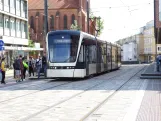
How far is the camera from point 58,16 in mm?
95750

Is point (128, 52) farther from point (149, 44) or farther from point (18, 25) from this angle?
point (18, 25)

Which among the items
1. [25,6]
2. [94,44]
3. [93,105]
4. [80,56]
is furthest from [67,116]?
[25,6]

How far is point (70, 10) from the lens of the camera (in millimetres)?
94562

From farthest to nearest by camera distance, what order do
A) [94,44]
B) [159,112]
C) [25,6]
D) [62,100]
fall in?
[25,6] → [94,44] → [62,100] → [159,112]

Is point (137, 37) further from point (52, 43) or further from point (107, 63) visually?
point (52, 43)

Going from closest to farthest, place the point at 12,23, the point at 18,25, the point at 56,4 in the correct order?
1. the point at 12,23
2. the point at 18,25
3. the point at 56,4

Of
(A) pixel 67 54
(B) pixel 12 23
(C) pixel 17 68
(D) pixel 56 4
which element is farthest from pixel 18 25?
(A) pixel 67 54

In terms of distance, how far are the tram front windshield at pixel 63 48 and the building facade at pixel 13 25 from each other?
27.2 meters

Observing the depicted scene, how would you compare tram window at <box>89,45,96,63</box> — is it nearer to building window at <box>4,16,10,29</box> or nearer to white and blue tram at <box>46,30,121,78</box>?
white and blue tram at <box>46,30,121,78</box>

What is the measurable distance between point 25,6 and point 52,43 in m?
41.8

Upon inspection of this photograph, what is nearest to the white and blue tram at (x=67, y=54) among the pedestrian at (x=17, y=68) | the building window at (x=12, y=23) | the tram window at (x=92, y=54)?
the tram window at (x=92, y=54)

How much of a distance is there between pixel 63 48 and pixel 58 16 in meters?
72.7

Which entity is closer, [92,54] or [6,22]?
[92,54]

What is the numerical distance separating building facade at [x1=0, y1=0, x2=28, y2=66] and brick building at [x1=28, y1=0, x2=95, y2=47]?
1158 inches
